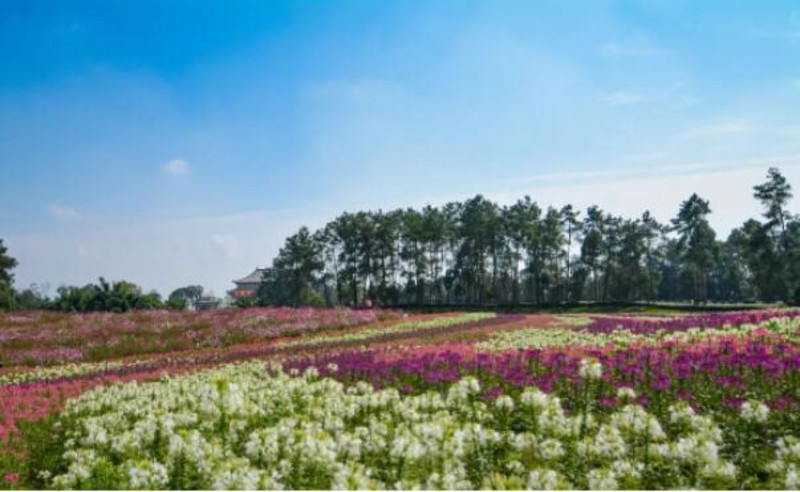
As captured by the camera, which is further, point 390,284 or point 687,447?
point 390,284

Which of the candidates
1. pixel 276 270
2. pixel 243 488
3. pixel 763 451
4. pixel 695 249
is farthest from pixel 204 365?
pixel 276 270

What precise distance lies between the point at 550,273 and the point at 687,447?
64751 mm

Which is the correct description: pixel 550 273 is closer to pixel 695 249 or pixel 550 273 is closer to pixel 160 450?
pixel 695 249

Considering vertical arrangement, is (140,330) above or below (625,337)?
below

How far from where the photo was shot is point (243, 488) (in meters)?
4.16

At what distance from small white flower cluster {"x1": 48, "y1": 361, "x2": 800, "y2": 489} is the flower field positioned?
0.06ft

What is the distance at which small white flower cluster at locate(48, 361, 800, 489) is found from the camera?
4527 millimetres

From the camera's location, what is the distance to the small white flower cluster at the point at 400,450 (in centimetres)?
453

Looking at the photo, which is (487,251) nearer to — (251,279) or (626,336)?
(626,336)

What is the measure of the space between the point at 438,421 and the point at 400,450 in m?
0.72

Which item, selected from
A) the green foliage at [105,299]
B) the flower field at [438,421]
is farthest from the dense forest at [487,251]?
the flower field at [438,421]

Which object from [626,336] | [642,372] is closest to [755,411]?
[642,372]

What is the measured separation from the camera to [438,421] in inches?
212

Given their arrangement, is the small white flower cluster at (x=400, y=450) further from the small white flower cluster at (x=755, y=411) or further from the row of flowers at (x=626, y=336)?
the row of flowers at (x=626, y=336)
